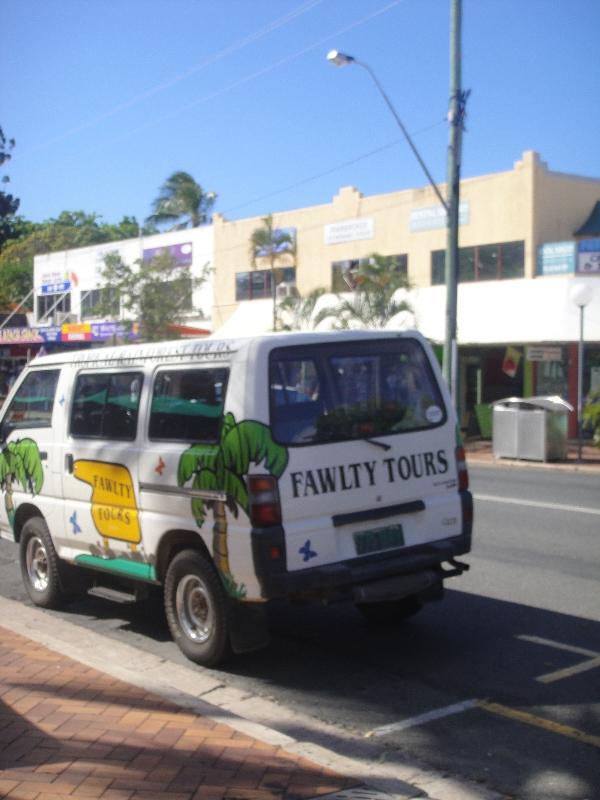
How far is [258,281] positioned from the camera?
35.5 metres

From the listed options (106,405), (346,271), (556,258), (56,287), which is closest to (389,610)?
(106,405)

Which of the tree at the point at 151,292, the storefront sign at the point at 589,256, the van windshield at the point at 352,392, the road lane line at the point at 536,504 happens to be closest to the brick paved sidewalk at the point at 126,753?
the van windshield at the point at 352,392

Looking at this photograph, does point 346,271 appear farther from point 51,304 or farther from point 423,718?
point 423,718

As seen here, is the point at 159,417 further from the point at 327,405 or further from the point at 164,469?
the point at 327,405

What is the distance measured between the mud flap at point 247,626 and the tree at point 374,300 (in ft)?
64.9

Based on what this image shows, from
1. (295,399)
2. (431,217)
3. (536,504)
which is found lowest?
(536,504)

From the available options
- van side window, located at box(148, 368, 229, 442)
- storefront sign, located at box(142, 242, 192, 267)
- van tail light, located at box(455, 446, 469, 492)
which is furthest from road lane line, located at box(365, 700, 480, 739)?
storefront sign, located at box(142, 242, 192, 267)

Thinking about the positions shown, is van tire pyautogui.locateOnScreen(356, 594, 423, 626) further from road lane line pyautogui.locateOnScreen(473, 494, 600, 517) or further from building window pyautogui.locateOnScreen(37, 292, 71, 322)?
building window pyautogui.locateOnScreen(37, 292, 71, 322)

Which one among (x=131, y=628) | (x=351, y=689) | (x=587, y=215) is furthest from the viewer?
(x=587, y=215)

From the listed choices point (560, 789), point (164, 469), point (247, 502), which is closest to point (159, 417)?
point (164, 469)

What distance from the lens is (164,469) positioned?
645 centimetres

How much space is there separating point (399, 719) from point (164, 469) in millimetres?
2186

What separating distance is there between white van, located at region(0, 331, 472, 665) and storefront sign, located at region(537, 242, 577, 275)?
19.9 m

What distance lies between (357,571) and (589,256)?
67.7 ft
